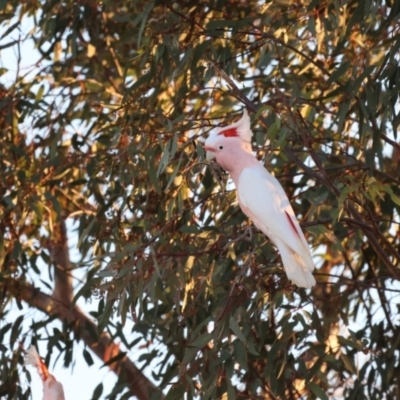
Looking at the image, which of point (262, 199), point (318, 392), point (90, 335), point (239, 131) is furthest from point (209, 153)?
point (90, 335)

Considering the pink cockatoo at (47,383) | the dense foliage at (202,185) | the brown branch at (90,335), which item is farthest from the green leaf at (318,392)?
the brown branch at (90,335)

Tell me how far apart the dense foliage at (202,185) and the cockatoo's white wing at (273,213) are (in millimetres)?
99

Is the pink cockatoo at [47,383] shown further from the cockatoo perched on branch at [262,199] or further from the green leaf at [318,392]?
the cockatoo perched on branch at [262,199]

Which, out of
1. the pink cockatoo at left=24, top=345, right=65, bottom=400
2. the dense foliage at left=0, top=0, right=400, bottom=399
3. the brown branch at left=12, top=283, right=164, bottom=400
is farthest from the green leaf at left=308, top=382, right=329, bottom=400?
the brown branch at left=12, top=283, right=164, bottom=400

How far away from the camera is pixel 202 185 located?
319cm

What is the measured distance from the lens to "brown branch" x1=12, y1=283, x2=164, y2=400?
138 inches

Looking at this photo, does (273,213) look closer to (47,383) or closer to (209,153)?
(209,153)

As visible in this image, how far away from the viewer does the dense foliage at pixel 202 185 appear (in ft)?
8.44

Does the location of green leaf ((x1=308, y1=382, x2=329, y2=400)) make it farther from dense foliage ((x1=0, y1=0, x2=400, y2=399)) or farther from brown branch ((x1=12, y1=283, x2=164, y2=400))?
brown branch ((x1=12, y1=283, x2=164, y2=400))

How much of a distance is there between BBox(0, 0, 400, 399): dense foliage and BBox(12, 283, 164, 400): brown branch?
0.01 metres

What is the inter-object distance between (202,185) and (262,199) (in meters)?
0.90

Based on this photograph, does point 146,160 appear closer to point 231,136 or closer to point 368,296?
point 231,136

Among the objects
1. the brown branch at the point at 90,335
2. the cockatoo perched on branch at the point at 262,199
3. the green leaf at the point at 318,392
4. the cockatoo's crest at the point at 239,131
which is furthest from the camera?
the brown branch at the point at 90,335

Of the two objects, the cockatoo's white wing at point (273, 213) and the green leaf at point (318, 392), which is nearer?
the cockatoo's white wing at point (273, 213)
